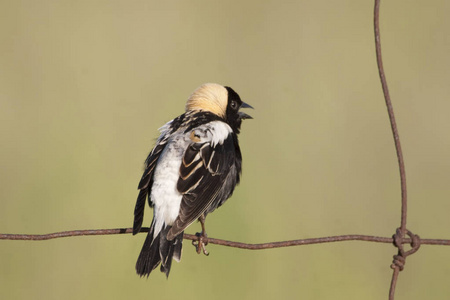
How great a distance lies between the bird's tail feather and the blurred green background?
1458 millimetres

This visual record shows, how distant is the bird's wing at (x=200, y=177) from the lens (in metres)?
3.77

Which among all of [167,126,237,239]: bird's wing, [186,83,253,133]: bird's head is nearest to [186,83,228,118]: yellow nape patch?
[186,83,253,133]: bird's head

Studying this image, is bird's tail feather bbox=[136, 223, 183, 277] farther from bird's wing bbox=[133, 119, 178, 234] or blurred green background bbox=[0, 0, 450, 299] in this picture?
blurred green background bbox=[0, 0, 450, 299]

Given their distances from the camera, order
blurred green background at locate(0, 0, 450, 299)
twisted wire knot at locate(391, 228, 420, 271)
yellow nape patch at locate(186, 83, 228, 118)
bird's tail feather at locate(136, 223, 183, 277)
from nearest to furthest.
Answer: twisted wire knot at locate(391, 228, 420, 271), bird's tail feather at locate(136, 223, 183, 277), yellow nape patch at locate(186, 83, 228, 118), blurred green background at locate(0, 0, 450, 299)

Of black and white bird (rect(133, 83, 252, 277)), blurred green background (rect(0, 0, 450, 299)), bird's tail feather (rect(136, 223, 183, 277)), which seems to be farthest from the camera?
blurred green background (rect(0, 0, 450, 299))

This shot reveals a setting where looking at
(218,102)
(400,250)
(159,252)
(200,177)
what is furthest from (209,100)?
(400,250)

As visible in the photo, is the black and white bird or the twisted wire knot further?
the black and white bird

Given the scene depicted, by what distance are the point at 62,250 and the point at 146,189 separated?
1.92 m

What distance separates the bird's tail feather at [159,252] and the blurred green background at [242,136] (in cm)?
146

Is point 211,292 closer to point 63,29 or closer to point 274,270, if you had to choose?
point 274,270

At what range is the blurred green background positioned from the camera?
18.1 ft

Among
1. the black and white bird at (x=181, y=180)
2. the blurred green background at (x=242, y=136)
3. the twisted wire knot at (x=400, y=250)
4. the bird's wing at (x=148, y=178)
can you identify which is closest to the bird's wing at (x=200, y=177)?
the black and white bird at (x=181, y=180)

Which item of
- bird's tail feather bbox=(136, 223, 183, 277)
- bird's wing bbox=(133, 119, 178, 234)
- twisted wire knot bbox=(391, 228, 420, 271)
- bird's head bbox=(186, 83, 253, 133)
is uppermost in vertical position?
bird's head bbox=(186, 83, 253, 133)

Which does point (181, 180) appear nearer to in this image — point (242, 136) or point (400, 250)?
point (400, 250)
